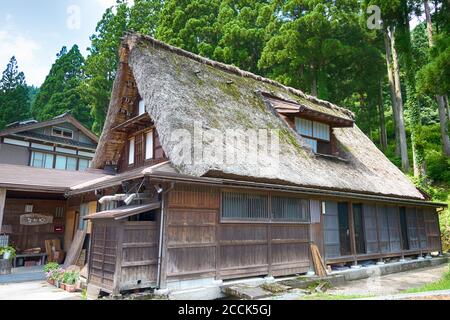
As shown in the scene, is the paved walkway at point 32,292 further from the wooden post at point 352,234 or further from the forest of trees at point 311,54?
the forest of trees at point 311,54

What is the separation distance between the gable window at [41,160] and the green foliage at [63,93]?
15.2 meters

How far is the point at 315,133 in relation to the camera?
13633 millimetres

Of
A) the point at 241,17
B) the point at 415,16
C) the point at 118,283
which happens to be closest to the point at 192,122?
the point at 118,283

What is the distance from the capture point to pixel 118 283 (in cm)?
691

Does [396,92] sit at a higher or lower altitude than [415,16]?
lower

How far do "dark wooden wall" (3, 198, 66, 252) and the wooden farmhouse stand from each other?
35.6 inches

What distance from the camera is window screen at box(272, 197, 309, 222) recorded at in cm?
987

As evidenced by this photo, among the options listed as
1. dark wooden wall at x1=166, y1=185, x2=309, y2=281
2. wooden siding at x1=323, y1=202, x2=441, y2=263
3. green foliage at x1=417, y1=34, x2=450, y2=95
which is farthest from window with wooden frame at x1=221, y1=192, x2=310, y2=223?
green foliage at x1=417, y1=34, x2=450, y2=95

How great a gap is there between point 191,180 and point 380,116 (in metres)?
26.3

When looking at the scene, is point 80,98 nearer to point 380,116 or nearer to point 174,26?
point 174,26

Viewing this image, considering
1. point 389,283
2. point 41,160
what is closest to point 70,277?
point 389,283

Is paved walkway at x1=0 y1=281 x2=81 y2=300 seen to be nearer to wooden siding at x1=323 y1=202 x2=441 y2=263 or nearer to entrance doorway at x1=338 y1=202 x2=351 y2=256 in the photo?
wooden siding at x1=323 y1=202 x2=441 y2=263

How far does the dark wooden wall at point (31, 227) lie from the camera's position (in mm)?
12715
